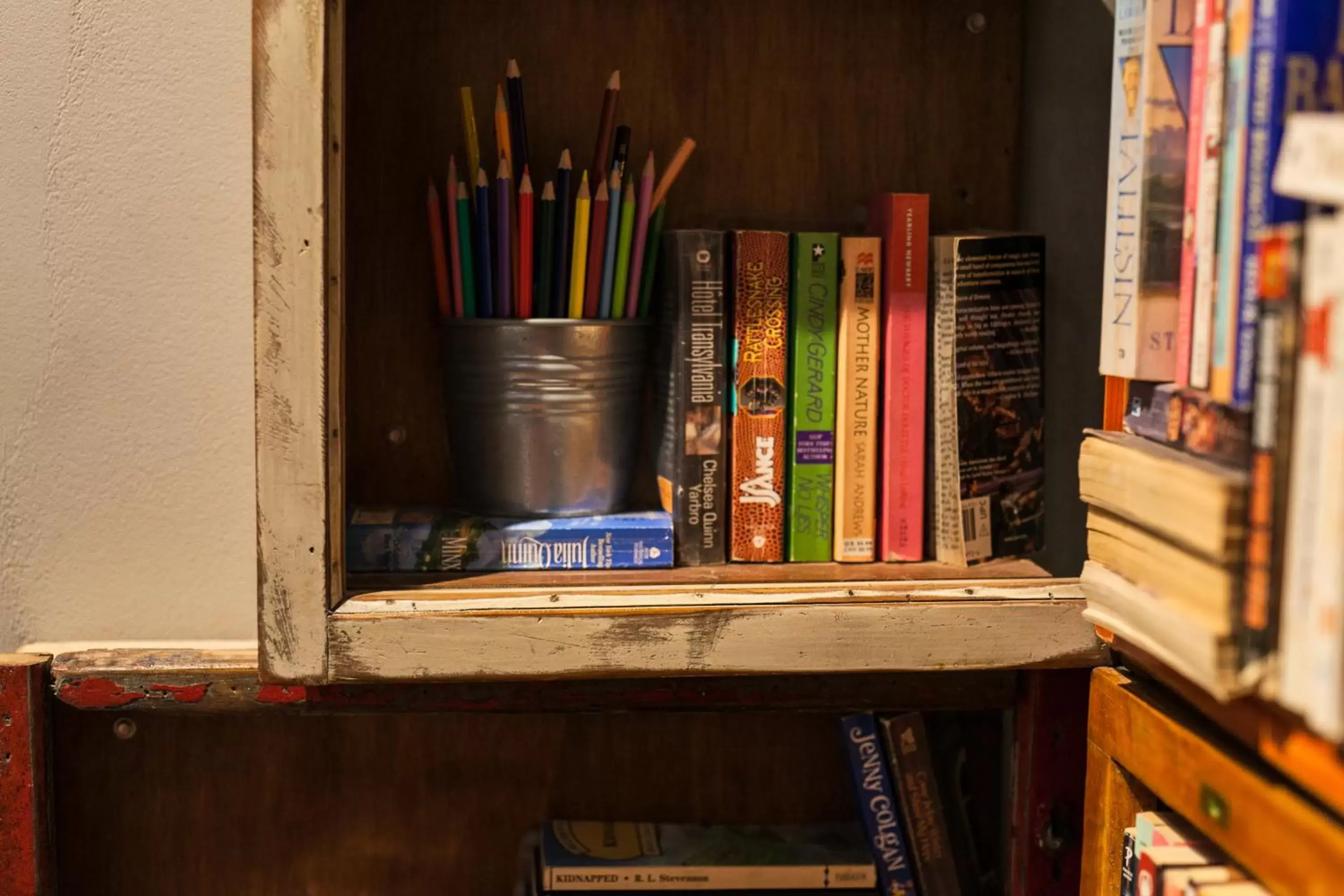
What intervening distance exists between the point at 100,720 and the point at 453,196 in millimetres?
539

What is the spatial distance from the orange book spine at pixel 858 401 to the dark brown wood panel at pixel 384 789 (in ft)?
0.74

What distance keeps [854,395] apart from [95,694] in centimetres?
64

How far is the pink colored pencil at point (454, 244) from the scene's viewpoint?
94 cm

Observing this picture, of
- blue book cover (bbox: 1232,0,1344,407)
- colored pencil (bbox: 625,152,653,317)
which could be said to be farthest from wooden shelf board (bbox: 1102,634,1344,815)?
colored pencil (bbox: 625,152,653,317)

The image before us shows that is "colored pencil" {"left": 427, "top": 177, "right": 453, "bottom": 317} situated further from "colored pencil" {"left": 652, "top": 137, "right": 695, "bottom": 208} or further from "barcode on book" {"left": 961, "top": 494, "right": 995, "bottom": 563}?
"barcode on book" {"left": 961, "top": 494, "right": 995, "bottom": 563}

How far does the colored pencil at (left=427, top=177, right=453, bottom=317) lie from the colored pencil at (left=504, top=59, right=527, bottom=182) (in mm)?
69

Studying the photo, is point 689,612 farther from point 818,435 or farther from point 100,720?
point 100,720

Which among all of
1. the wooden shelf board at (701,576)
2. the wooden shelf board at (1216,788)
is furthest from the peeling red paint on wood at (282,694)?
the wooden shelf board at (1216,788)

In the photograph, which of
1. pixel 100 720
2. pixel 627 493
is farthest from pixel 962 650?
pixel 100 720

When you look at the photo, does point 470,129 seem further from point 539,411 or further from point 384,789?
point 384,789

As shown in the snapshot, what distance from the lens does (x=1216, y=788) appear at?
2.07ft

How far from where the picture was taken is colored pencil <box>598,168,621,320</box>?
950 millimetres

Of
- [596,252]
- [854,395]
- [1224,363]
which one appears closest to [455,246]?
[596,252]

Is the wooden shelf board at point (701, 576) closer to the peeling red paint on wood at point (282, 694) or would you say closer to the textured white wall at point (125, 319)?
the peeling red paint on wood at point (282, 694)
